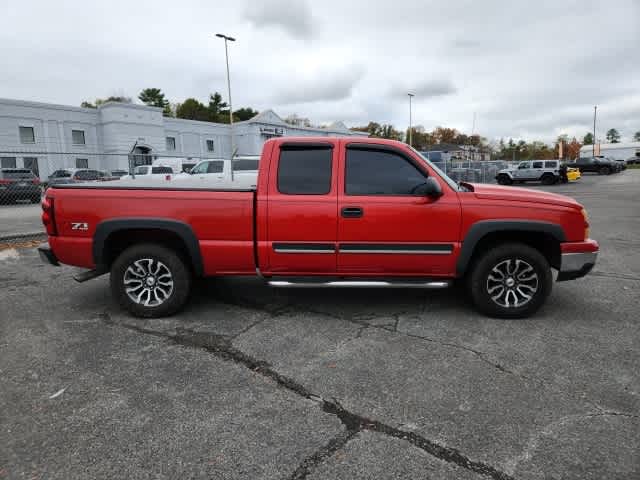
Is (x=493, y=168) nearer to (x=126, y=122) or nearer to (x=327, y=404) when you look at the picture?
(x=126, y=122)

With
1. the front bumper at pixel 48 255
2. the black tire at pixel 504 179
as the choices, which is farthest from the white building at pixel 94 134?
the front bumper at pixel 48 255

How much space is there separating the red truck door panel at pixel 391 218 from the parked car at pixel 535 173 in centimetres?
2967

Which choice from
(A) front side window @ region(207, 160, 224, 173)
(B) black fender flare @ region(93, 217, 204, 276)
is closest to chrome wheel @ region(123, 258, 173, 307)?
(B) black fender flare @ region(93, 217, 204, 276)

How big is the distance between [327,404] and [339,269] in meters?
1.76

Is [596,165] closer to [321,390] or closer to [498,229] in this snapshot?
[498,229]

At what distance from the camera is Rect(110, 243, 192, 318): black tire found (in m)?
4.60

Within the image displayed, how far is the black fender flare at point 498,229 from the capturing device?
14.5 ft

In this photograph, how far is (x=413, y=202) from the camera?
4.39 metres

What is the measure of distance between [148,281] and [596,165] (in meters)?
46.6

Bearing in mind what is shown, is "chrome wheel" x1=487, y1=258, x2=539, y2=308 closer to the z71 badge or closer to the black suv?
the z71 badge

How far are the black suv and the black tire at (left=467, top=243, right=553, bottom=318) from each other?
142ft

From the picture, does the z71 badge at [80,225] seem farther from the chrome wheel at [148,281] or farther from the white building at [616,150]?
the white building at [616,150]

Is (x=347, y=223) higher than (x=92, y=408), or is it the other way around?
(x=347, y=223)

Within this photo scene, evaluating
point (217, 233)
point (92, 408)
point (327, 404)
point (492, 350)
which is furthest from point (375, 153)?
point (92, 408)
